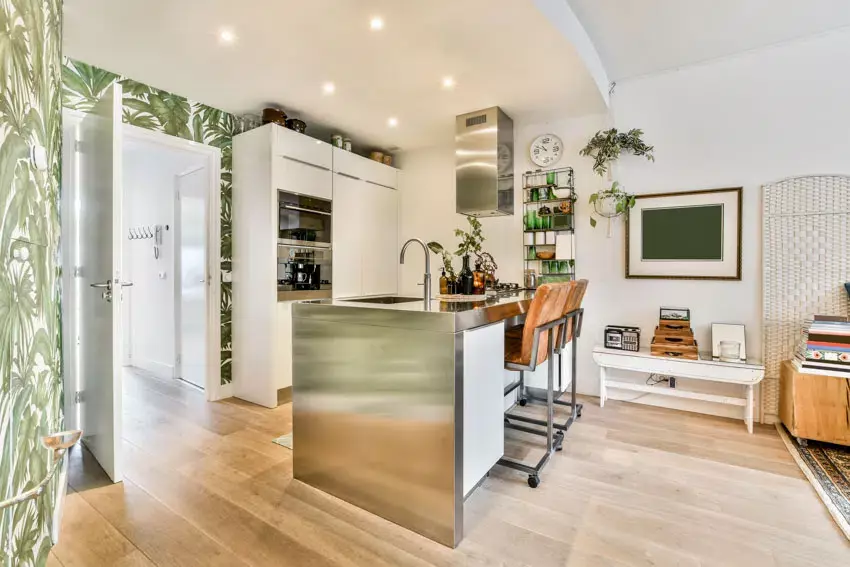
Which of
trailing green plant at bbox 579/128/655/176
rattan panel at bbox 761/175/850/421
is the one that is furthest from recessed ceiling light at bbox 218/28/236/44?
rattan panel at bbox 761/175/850/421

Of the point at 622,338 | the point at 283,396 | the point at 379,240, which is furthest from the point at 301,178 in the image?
the point at 622,338

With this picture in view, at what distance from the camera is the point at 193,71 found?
110 inches

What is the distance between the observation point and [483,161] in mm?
3422

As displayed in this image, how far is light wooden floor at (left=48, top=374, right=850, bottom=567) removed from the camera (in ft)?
5.03

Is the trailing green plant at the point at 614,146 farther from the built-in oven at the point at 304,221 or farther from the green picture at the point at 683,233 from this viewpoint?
the built-in oven at the point at 304,221

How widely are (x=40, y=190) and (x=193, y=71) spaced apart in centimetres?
202

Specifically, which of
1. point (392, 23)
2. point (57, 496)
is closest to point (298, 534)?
point (57, 496)

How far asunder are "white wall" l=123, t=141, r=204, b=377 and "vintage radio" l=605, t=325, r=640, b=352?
13.2 feet

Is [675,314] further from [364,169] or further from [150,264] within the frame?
[150,264]

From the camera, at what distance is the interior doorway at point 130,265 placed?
81.4 inches

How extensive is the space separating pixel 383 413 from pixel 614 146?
2.96 meters

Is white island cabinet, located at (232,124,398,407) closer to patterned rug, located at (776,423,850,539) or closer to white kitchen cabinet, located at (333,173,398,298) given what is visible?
white kitchen cabinet, located at (333,173,398,298)

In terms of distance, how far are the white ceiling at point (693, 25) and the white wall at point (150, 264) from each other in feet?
11.8

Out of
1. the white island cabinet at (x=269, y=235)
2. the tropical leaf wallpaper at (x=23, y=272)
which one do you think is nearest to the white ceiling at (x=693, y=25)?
the white island cabinet at (x=269, y=235)
